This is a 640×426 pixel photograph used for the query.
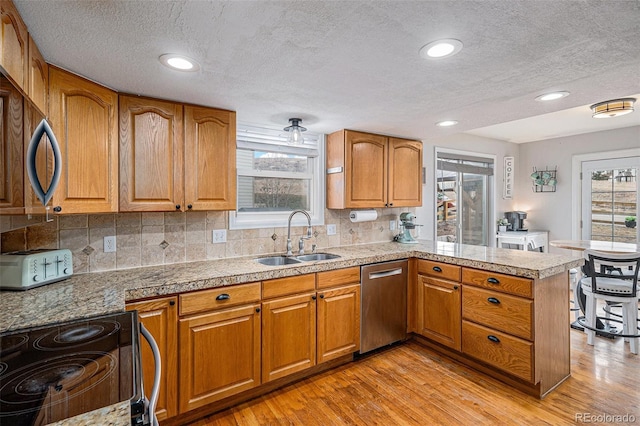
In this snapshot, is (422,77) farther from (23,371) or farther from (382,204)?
(23,371)

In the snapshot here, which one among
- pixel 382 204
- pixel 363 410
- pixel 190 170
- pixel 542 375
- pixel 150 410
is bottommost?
pixel 363 410

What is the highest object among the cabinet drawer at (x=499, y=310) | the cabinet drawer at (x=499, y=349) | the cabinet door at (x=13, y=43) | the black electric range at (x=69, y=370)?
the cabinet door at (x=13, y=43)

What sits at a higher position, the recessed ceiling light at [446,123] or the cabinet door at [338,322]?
the recessed ceiling light at [446,123]

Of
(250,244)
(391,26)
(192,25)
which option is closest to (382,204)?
(250,244)

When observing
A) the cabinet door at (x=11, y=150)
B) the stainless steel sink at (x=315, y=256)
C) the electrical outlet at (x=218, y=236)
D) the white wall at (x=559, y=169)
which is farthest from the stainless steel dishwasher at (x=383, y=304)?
the white wall at (x=559, y=169)

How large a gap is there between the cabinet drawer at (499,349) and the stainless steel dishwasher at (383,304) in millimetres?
581

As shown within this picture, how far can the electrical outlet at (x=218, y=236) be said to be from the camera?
104 inches

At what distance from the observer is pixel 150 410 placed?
1017 millimetres

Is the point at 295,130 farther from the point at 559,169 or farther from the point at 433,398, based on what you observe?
the point at 559,169

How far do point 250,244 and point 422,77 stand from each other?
1882 mm

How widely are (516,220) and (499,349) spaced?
11.6ft

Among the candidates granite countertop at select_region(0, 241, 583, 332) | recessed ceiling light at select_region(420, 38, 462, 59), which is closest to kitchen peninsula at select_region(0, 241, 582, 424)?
granite countertop at select_region(0, 241, 583, 332)

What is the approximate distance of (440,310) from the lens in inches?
112

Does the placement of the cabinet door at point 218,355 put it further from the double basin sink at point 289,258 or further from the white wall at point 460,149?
the white wall at point 460,149
